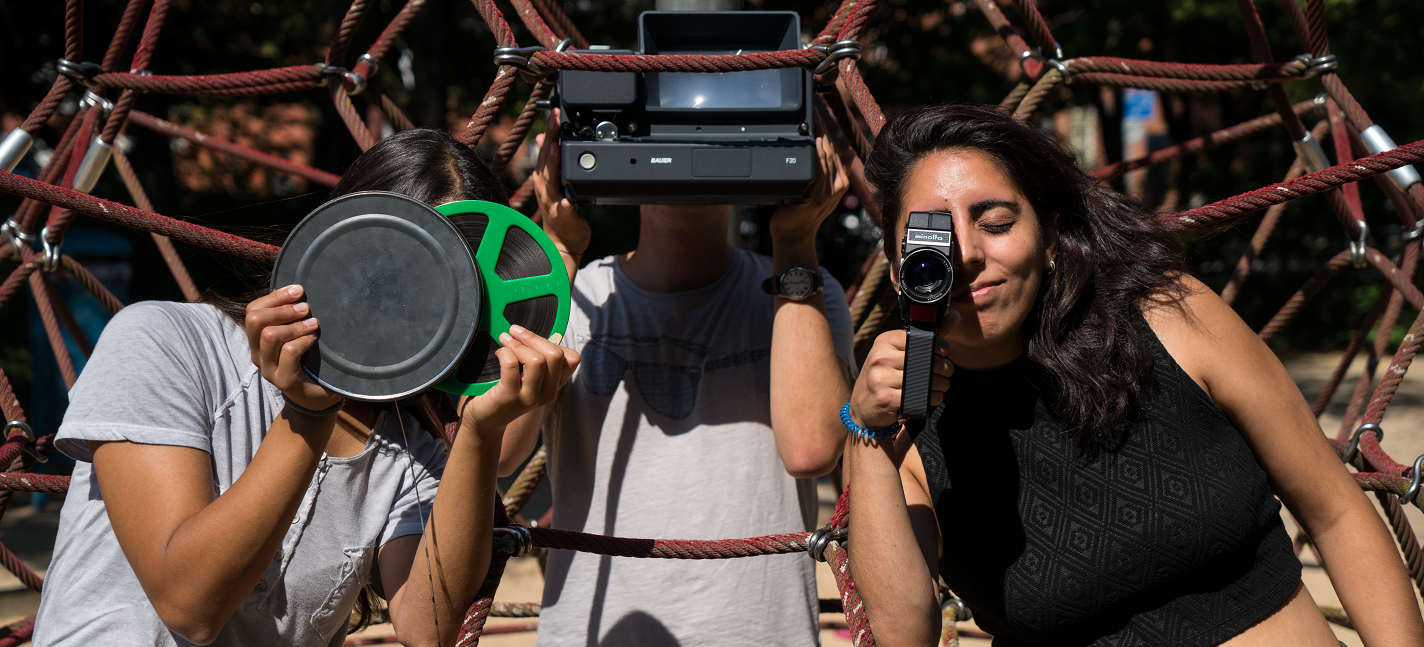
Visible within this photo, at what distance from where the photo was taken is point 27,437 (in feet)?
7.77

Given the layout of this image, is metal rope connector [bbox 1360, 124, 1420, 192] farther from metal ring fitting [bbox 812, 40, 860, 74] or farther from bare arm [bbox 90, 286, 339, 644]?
bare arm [bbox 90, 286, 339, 644]

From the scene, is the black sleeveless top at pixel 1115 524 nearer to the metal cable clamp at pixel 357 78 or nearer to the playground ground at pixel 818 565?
the metal cable clamp at pixel 357 78

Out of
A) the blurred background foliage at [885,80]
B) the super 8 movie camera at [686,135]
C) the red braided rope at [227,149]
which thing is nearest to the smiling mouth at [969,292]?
the super 8 movie camera at [686,135]

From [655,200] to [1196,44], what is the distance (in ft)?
27.5

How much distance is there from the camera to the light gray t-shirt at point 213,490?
121cm

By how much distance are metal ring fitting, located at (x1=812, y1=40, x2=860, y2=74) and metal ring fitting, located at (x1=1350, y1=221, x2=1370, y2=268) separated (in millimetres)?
1693

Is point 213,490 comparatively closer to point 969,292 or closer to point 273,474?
point 273,474

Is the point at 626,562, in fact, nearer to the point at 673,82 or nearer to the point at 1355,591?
the point at 673,82

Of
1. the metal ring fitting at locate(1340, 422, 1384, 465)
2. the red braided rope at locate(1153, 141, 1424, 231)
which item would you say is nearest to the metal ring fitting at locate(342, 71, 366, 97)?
the red braided rope at locate(1153, 141, 1424, 231)

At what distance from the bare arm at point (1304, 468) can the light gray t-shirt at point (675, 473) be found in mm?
620

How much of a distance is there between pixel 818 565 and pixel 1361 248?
3240 mm

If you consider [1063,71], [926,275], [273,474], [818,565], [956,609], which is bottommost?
[818,565]

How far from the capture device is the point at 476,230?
4.29 feet

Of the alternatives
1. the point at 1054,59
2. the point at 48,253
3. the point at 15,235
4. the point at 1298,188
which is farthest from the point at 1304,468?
the point at 15,235
